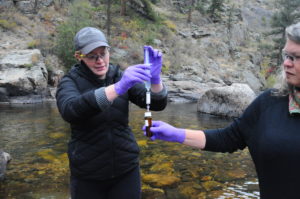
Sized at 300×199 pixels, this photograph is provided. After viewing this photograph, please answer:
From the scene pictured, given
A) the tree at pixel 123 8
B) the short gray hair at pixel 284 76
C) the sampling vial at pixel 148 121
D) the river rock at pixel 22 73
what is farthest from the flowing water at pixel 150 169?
the tree at pixel 123 8

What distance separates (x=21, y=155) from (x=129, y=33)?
2440cm

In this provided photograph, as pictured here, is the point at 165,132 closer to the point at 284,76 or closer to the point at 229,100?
the point at 284,76

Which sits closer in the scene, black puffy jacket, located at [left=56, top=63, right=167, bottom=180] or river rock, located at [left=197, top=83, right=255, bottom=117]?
black puffy jacket, located at [left=56, top=63, right=167, bottom=180]

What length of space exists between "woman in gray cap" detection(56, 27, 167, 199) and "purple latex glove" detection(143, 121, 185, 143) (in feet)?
1.36

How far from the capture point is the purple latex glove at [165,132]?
8.09 ft

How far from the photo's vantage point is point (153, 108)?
2984 mm

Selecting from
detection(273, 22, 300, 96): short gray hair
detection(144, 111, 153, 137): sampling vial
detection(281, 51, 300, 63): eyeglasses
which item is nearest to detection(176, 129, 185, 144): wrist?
detection(144, 111, 153, 137): sampling vial

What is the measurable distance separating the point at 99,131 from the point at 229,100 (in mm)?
12456

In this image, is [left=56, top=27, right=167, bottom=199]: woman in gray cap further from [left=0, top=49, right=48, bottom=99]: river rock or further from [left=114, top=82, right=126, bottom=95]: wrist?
[left=0, top=49, right=48, bottom=99]: river rock

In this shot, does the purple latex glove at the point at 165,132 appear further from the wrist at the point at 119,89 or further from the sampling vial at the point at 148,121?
the wrist at the point at 119,89

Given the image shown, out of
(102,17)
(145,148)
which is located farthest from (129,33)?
(145,148)

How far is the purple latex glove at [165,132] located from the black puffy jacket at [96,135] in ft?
1.33

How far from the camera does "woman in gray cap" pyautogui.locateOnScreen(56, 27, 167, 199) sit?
2.71 metres

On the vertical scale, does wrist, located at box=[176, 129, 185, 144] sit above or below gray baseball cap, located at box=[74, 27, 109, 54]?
below
